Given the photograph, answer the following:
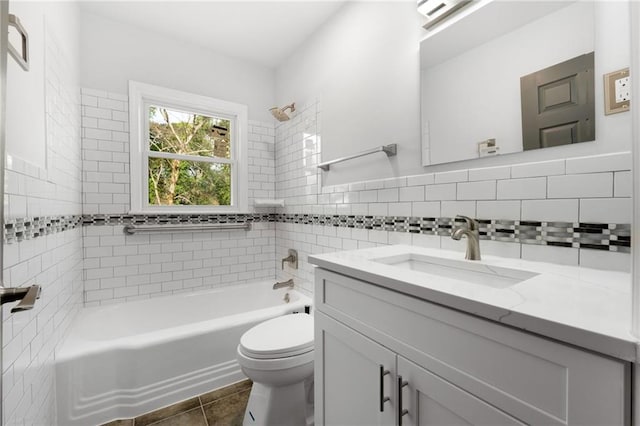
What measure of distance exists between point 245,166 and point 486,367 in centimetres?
257

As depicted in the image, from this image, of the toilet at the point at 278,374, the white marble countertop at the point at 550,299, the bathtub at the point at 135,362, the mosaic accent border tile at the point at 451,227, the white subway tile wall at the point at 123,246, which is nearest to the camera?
the white marble countertop at the point at 550,299

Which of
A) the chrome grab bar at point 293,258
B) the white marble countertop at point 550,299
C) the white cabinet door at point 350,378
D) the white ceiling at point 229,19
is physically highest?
the white ceiling at point 229,19

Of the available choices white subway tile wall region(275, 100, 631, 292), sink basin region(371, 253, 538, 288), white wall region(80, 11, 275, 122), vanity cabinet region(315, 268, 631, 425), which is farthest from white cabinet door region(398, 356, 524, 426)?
white wall region(80, 11, 275, 122)

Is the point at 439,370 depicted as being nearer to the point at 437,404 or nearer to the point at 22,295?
the point at 437,404

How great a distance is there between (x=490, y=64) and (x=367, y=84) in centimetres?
78

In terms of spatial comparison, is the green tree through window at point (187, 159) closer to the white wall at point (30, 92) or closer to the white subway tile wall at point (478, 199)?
the white subway tile wall at point (478, 199)

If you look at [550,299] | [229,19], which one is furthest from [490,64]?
[229,19]

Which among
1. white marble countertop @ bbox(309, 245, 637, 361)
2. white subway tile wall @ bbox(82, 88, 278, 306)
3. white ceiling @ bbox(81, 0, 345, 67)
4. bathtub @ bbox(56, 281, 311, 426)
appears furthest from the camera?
white subway tile wall @ bbox(82, 88, 278, 306)

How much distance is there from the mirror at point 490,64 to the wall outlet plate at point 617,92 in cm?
2

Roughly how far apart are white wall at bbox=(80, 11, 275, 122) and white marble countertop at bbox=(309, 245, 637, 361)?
93.8 inches

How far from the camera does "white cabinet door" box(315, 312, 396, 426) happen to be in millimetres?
845

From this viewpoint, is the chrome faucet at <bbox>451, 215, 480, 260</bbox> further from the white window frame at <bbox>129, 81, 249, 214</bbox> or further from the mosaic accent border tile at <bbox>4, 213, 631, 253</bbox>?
the white window frame at <bbox>129, 81, 249, 214</bbox>

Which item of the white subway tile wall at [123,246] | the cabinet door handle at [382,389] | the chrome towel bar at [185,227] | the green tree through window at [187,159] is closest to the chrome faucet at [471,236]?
the cabinet door handle at [382,389]

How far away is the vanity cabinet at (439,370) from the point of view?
49 cm
